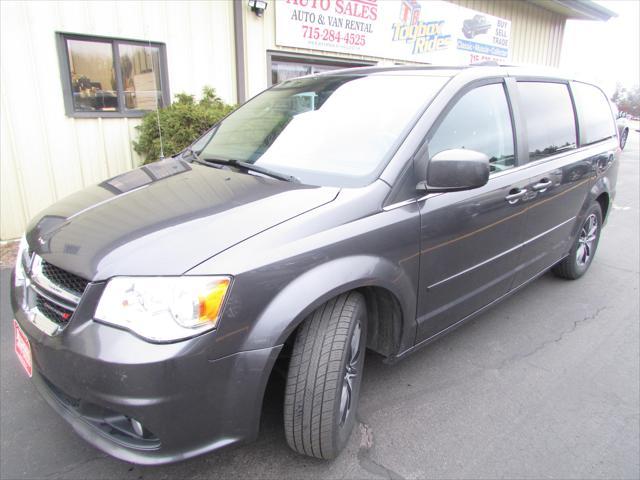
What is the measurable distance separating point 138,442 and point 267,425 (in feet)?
2.59

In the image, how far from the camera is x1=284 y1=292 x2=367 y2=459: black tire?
1.87 m

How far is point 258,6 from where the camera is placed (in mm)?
6578

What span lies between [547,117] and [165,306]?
292 cm

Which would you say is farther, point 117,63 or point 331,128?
point 117,63

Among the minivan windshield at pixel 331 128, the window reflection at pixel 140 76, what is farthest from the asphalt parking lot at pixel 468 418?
the window reflection at pixel 140 76

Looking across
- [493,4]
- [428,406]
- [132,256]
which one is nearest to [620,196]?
[493,4]

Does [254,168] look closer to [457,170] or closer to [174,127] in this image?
[457,170]

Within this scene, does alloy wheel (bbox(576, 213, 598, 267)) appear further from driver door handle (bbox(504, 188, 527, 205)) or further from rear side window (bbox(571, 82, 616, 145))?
driver door handle (bbox(504, 188, 527, 205))

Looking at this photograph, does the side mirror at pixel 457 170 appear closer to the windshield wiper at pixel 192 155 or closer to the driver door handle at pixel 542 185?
the driver door handle at pixel 542 185

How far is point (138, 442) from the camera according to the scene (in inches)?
65.6

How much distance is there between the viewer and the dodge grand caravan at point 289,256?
1.60 metres

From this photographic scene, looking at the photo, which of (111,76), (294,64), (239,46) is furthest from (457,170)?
(294,64)

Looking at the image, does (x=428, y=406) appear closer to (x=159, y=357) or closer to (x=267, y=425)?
(x=267, y=425)

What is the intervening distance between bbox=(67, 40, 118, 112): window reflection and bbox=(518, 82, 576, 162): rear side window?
497cm
